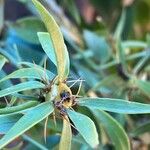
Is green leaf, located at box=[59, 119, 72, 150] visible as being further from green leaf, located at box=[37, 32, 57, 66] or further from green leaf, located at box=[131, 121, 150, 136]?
green leaf, located at box=[131, 121, 150, 136]

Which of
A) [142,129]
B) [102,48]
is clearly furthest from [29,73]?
[102,48]

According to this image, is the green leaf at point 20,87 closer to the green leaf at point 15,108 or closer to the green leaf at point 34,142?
the green leaf at point 15,108

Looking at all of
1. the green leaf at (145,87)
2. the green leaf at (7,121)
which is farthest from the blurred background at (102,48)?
the green leaf at (7,121)

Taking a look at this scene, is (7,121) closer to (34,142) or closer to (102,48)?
(34,142)

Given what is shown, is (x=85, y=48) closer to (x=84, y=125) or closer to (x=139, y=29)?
(x=139, y=29)

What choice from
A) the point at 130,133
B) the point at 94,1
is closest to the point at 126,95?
the point at 130,133

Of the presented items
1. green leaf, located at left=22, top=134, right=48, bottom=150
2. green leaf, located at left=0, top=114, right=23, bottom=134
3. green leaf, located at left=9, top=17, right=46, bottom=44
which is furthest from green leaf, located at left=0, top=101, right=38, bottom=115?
green leaf, located at left=9, top=17, right=46, bottom=44
